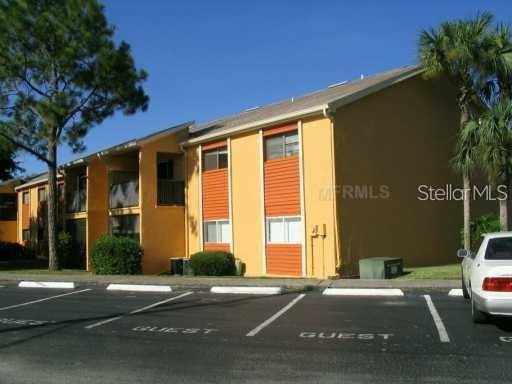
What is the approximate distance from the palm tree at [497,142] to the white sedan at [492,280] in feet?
28.6

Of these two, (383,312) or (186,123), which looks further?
(186,123)

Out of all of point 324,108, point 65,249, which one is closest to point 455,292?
point 324,108

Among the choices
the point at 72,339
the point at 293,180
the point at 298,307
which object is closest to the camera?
the point at 72,339

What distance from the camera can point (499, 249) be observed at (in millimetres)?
9812

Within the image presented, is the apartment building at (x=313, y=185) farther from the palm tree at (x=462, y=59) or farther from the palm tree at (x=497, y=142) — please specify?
the palm tree at (x=497, y=142)

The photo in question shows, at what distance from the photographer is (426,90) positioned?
73.2ft

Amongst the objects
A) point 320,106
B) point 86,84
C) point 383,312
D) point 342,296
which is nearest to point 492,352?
point 383,312

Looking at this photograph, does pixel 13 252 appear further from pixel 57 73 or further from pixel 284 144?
pixel 284 144

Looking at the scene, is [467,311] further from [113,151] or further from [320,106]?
[113,151]

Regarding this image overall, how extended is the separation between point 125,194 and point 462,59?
47.4 ft

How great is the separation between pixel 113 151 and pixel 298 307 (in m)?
15.6

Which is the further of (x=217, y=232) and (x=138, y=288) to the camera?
(x=217, y=232)

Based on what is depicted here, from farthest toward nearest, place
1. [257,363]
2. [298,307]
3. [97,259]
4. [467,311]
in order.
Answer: [97,259] → [298,307] → [467,311] → [257,363]

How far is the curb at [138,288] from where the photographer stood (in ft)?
56.0
